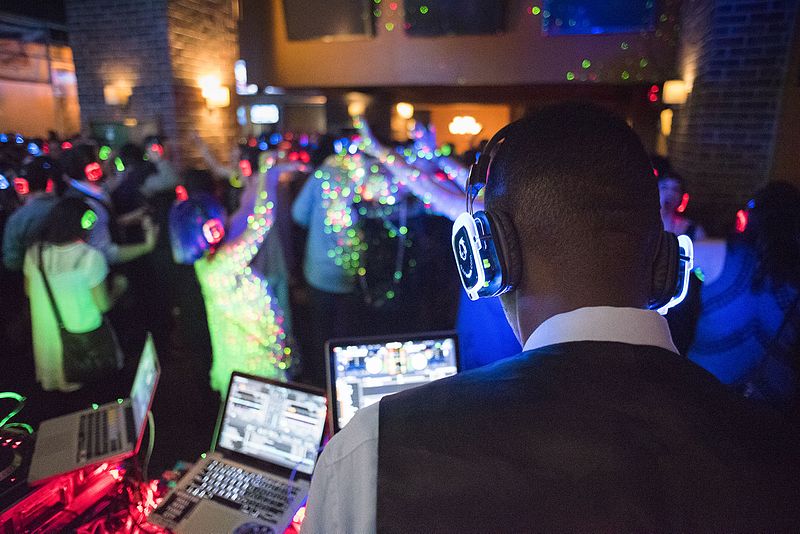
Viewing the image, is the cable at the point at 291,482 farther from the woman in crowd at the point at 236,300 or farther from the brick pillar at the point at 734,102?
the brick pillar at the point at 734,102

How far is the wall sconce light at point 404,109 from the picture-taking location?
36.2 ft

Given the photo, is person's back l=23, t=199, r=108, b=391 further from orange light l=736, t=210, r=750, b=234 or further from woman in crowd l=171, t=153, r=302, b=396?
orange light l=736, t=210, r=750, b=234

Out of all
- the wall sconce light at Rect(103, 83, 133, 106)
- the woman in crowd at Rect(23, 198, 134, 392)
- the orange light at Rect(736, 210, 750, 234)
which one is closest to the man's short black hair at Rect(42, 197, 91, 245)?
the woman in crowd at Rect(23, 198, 134, 392)

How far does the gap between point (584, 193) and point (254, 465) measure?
1316 mm

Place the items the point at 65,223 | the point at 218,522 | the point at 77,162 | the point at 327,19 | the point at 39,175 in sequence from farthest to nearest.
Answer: the point at 327,19
the point at 77,162
the point at 39,175
the point at 65,223
the point at 218,522

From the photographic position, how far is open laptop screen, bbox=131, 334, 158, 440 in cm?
162

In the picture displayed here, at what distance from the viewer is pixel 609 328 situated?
748mm

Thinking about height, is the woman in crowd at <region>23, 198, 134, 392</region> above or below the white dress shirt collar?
below

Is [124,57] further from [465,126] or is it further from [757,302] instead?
[465,126]

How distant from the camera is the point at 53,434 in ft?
4.90

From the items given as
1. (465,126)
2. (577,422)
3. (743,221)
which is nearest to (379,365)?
(577,422)

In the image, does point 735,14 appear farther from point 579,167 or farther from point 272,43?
point 272,43

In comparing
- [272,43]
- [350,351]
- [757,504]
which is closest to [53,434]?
[350,351]

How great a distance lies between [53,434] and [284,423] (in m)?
0.62
